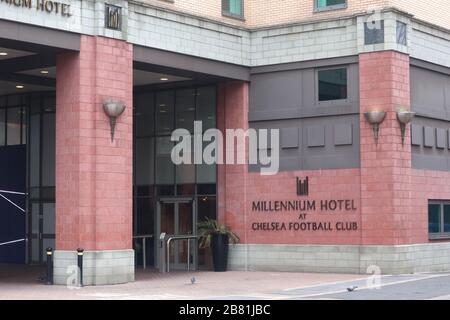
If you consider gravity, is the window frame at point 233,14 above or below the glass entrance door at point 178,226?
above

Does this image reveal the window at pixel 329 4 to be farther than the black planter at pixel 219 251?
No

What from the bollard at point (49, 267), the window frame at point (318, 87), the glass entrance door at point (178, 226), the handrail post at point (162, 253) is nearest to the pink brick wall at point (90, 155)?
the bollard at point (49, 267)

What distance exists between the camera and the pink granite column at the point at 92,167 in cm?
2383

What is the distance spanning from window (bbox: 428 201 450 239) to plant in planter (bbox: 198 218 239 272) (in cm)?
642

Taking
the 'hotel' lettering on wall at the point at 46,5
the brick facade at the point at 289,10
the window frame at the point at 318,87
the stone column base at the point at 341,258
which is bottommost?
the stone column base at the point at 341,258

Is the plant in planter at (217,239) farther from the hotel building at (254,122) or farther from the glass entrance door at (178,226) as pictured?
the glass entrance door at (178,226)

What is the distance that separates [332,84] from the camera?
92.7 ft

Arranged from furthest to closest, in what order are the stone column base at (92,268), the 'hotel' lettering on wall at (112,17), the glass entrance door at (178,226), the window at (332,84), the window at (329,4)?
the glass entrance door at (178,226), the window at (329,4), the window at (332,84), the 'hotel' lettering on wall at (112,17), the stone column base at (92,268)

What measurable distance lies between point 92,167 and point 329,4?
32.9 feet

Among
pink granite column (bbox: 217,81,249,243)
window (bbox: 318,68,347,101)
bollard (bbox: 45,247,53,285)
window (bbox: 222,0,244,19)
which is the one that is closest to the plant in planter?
pink granite column (bbox: 217,81,249,243)

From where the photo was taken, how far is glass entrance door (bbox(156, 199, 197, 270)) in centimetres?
3052

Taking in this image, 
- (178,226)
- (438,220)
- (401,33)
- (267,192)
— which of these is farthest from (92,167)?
(438,220)

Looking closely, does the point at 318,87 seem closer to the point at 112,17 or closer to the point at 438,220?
the point at 438,220

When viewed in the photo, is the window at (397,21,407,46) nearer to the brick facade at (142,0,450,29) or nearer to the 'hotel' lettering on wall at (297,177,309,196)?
the brick facade at (142,0,450,29)
